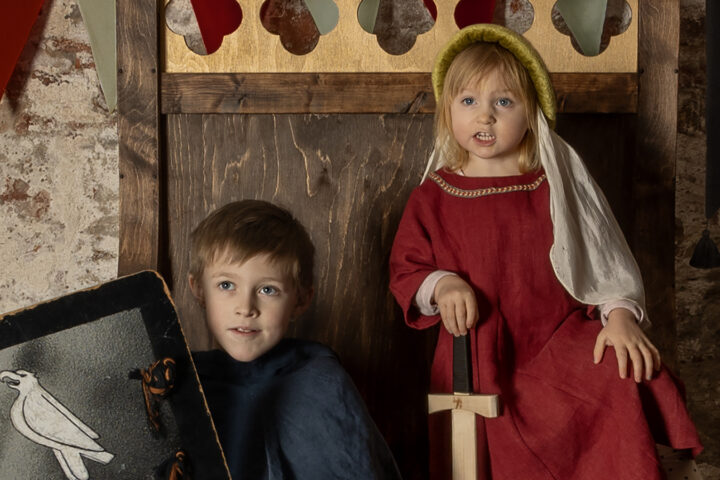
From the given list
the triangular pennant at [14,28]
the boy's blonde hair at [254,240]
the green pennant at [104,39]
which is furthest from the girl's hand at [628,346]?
the triangular pennant at [14,28]

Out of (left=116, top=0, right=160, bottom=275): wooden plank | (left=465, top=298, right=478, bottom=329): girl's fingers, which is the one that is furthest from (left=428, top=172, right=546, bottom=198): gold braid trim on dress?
(left=116, top=0, right=160, bottom=275): wooden plank

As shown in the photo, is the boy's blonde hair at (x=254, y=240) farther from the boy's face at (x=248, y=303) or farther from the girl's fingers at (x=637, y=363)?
the girl's fingers at (x=637, y=363)

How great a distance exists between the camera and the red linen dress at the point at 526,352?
1.31 meters

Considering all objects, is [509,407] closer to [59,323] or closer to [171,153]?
[59,323]

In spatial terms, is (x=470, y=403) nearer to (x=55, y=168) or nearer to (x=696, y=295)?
(x=696, y=295)

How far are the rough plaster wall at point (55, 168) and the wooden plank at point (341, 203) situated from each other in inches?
14.5

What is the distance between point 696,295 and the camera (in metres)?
2.14

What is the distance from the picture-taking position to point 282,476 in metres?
1.38

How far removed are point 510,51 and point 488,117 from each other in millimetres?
140

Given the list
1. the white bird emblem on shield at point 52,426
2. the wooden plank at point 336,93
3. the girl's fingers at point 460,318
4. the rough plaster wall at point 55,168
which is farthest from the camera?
the rough plaster wall at point 55,168

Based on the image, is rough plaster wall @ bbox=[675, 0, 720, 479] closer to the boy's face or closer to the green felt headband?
the green felt headband

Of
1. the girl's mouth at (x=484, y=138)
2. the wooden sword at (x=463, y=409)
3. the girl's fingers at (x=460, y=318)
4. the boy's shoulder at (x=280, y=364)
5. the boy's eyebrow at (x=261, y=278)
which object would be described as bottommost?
the wooden sword at (x=463, y=409)

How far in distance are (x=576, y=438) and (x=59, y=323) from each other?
2.98ft

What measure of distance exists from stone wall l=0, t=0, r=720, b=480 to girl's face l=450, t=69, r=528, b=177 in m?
0.87
